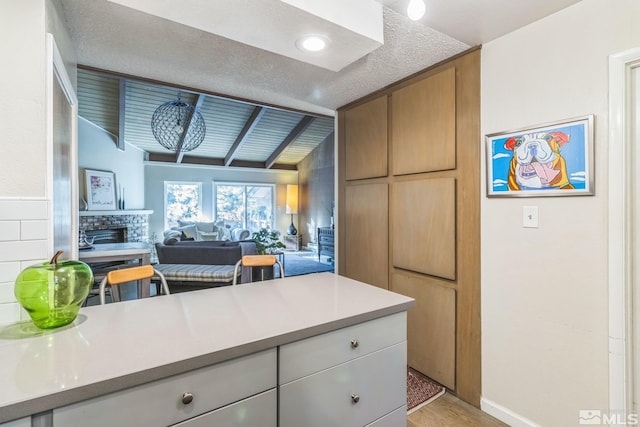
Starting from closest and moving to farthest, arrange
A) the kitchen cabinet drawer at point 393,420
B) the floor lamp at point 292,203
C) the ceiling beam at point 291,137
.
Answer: the kitchen cabinet drawer at point 393,420 < the ceiling beam at point 291,137 < the floor lamp at point 292,203

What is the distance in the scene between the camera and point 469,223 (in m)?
2.00

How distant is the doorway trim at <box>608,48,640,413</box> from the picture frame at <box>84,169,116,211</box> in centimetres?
639

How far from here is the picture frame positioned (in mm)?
5168

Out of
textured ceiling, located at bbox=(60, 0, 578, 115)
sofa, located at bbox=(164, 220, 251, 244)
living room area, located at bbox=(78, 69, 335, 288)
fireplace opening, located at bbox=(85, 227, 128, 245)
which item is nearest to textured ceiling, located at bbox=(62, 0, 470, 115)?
textured ceiling, located at bbox=(60, 0, 578, 115)

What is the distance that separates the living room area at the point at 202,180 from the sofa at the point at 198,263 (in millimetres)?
129

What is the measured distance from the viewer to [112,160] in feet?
19.1

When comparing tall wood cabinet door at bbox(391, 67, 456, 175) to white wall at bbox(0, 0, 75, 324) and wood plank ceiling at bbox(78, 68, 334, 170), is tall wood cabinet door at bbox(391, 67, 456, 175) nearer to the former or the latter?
wood plank ceiling at bbox(78, 68, 334, 170)

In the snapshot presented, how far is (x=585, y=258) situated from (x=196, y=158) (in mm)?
8195

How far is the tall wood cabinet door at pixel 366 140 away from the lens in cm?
265

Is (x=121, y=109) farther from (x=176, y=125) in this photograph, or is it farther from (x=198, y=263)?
(x=198, y=263)

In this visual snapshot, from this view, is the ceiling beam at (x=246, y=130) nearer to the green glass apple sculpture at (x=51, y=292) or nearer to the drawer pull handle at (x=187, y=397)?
the green glass apple sculpture at (x=51, y=292)

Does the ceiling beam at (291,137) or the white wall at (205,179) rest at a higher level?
the ceiling beam at (291,137)

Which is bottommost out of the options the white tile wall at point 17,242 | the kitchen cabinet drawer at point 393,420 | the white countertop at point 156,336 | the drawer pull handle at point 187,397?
the kitchen cabinet drawer at point 393,420

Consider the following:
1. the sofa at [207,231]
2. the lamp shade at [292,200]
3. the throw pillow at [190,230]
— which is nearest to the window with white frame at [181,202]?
the sofa at [207,231]
